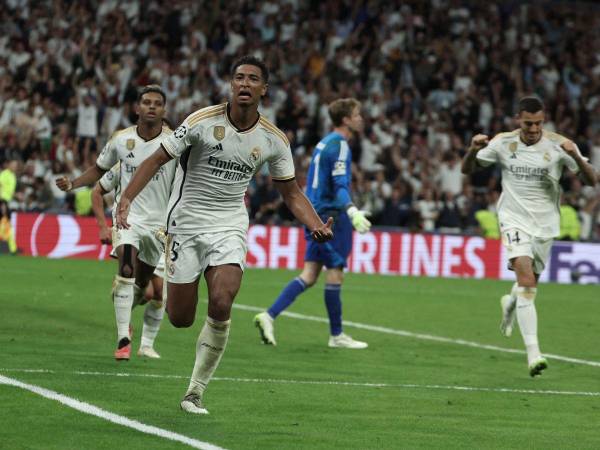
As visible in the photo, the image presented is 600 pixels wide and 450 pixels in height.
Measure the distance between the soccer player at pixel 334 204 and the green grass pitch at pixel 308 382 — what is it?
0.39m

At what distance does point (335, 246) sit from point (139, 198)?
8.66ft

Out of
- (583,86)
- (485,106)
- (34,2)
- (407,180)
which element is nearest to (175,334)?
(407,180)

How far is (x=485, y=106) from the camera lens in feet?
107

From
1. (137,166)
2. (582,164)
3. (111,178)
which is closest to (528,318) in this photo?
(582,164)

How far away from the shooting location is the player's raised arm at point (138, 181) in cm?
825

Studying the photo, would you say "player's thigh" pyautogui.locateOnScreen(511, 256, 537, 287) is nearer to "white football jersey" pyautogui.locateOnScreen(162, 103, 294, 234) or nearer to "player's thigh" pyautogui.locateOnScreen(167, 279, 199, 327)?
"white football jersey" pyautogui.locateOnScreen(162, 103, 294, 234)

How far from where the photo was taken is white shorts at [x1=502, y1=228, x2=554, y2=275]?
11992 mm

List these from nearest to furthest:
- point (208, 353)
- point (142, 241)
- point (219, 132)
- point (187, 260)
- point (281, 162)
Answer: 1. point (208, 353)
2. point (219, 132)
3. point (187, 260)
4. point (281, 162)
5. point (142, 241)

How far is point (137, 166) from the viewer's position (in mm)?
11523

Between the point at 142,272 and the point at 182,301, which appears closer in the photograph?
the point at 182,301

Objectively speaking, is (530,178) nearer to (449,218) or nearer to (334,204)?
(334,204)

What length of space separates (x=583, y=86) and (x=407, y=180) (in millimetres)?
8066

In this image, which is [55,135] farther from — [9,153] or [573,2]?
[573,2]

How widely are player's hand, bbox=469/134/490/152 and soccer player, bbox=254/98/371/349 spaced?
208 cm
